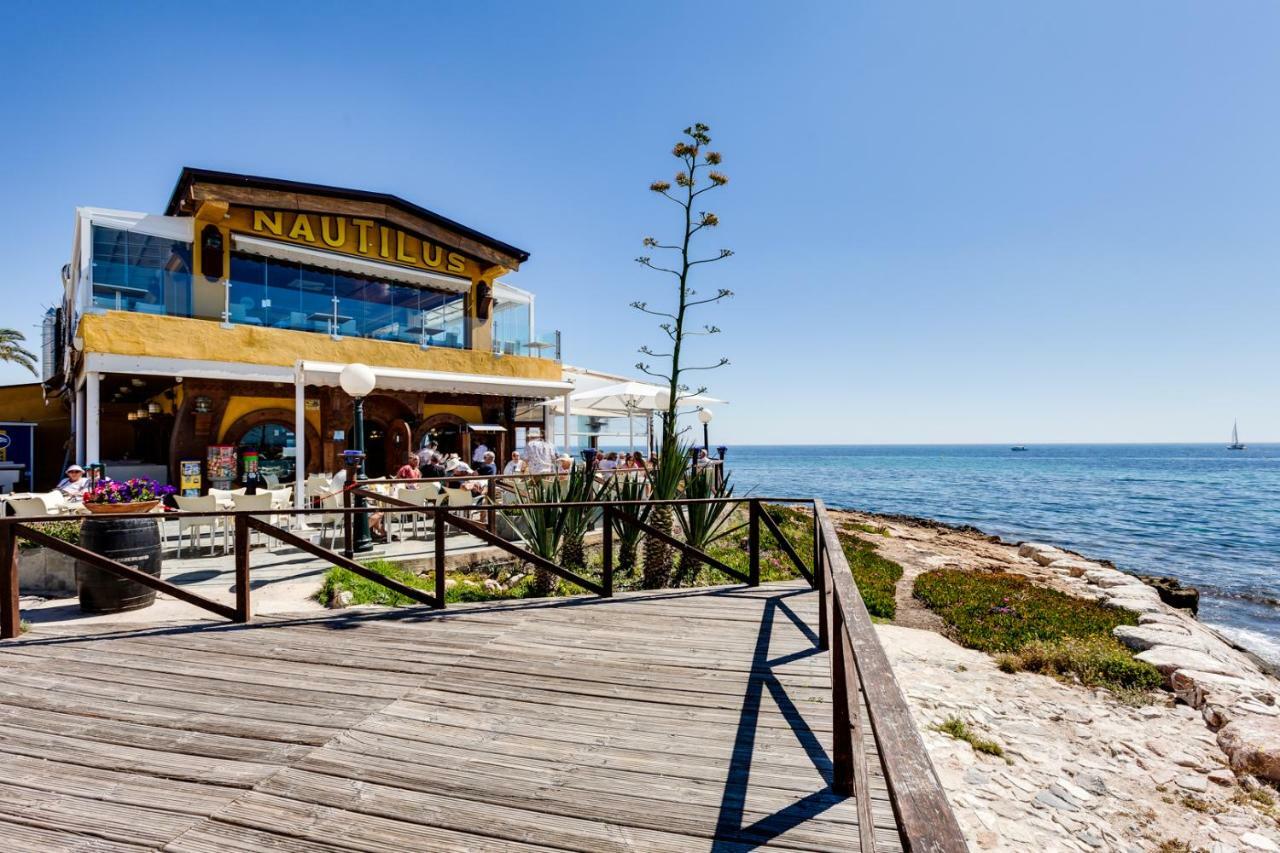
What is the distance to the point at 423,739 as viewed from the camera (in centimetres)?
316

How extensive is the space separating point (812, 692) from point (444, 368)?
1367 centimetres

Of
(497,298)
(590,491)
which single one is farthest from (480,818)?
(497,298)

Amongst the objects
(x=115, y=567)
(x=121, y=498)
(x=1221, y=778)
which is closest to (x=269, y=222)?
(x=121, y=498)

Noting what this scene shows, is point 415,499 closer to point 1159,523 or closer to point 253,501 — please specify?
point 253,501

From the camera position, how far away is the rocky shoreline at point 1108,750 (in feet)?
13.2

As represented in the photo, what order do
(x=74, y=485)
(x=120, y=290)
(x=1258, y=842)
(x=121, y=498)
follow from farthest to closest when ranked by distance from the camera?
1. (x=120, y=290)
2. (x=74, y=485)
3. (x=121, y=498)
4. (x=1258, y=842)

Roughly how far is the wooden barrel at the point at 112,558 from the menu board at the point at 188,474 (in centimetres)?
779

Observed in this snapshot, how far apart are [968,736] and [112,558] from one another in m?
7.38

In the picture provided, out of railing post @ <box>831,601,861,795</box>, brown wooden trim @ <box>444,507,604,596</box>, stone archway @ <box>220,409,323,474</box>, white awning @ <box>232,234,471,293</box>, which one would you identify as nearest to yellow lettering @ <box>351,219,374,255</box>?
white awning @ <box>232,234,471,293</box>

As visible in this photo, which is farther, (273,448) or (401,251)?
(401,251)

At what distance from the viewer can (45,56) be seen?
9.60m

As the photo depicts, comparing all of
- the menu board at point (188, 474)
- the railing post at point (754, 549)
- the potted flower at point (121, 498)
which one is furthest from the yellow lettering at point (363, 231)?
the railing post at point (754, 549)

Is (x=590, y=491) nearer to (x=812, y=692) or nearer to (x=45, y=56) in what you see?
(x=812, y=692)

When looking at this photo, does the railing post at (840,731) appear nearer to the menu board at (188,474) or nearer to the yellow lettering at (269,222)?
the menu board at (188,474)
